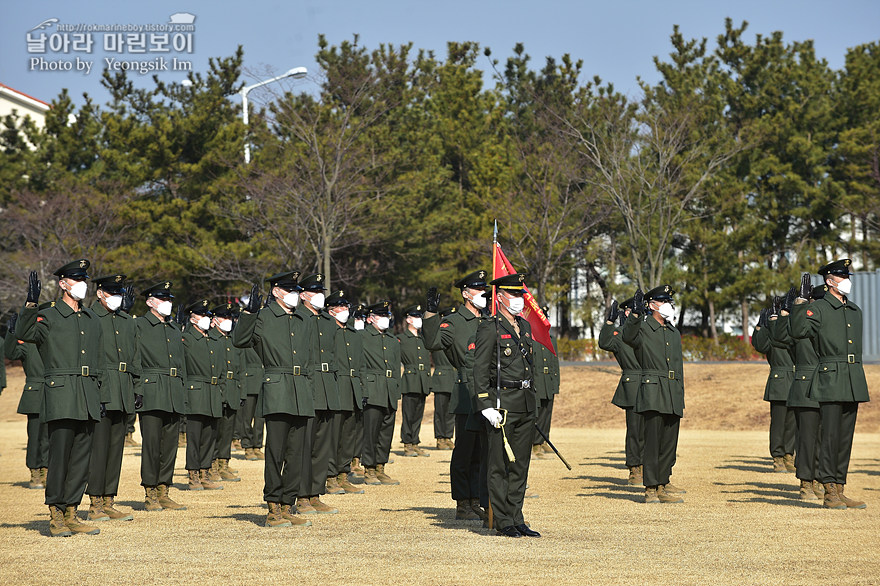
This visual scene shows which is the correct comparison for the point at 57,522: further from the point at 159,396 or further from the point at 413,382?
the point at 413,382

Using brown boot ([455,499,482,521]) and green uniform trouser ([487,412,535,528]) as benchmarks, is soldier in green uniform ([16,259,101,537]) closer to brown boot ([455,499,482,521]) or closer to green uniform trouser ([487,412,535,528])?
brown boot ([455,499,482,521])

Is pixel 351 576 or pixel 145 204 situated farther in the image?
pixel 145 204

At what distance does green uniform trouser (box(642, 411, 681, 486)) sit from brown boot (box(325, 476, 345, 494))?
3.55 meters

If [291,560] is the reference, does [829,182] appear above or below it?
above

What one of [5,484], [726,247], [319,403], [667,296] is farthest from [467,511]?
[726,247]

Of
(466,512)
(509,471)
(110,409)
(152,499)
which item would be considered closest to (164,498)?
(152,499)

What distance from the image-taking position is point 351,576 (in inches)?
303

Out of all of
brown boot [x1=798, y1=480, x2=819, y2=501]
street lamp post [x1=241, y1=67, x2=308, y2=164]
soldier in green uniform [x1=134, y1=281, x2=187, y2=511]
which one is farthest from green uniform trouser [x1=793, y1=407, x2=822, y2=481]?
street lamp post [x1=241, y1=67, x2=308, y2=164]

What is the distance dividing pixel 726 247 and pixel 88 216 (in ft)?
79.4

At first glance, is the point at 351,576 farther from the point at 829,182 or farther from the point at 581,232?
the point at 829,182

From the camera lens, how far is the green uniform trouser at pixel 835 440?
38.3ft

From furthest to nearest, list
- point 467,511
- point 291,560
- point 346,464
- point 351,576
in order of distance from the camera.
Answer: point 346,464, point 467,511, point 291,560, point 351,576

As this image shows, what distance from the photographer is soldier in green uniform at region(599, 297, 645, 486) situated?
13.9 meters

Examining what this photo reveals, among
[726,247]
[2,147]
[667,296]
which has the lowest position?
[667,296]
